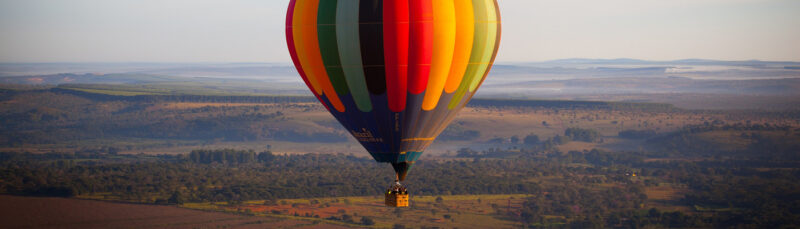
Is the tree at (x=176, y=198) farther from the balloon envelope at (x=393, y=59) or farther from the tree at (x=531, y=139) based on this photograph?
the tree at (x=531, y=139)

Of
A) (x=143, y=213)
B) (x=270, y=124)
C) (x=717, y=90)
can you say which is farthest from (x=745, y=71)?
(x=143, y=213)

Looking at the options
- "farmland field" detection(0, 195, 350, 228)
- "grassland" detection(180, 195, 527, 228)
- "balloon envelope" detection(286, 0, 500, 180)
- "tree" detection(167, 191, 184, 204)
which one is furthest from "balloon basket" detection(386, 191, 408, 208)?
"tree" detection(167, 191, 184, 204)

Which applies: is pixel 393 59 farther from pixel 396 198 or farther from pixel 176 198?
pixel 176 198

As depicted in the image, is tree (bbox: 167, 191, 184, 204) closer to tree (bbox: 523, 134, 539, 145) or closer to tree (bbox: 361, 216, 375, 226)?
tree (bbox: 361, 216, 375, 226)

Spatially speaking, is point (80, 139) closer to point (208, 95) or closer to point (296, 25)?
point (208, 95)

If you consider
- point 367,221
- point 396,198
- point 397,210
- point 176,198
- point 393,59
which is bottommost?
point 176,198

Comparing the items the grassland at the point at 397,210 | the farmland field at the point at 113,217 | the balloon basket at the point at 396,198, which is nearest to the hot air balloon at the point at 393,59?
the balloon basket at the point at 396,198

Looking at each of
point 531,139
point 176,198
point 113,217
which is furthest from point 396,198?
point 531,139
